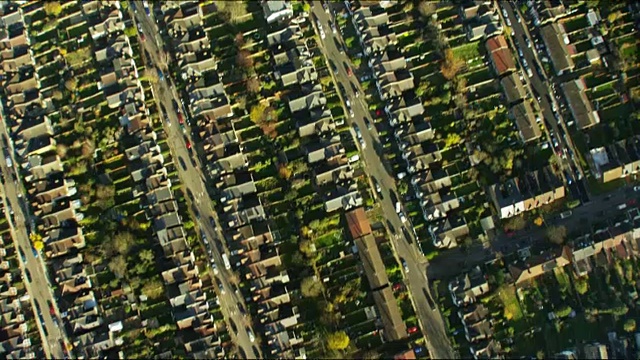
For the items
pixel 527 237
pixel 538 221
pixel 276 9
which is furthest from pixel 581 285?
pixel 276 9

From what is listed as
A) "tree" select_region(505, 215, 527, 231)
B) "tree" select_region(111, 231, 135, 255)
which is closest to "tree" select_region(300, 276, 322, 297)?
"tree" select_region(111, 231, 135, 255)

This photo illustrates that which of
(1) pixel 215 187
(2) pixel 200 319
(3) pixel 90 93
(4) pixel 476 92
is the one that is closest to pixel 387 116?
(4) pixel 476 92

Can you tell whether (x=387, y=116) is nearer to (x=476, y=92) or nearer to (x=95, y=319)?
(x=476, y=92)

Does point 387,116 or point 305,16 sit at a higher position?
point 305,16

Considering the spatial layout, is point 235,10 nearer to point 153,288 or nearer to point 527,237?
point 153,288

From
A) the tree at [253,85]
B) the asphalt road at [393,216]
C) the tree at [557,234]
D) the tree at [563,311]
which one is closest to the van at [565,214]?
the tree at [557,234]

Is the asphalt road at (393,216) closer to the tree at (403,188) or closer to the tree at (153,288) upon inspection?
the tree at (403,188)

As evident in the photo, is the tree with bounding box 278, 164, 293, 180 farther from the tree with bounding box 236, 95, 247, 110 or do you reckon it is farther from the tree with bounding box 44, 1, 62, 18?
the tree with bounding box 44, 1, 62, 18
